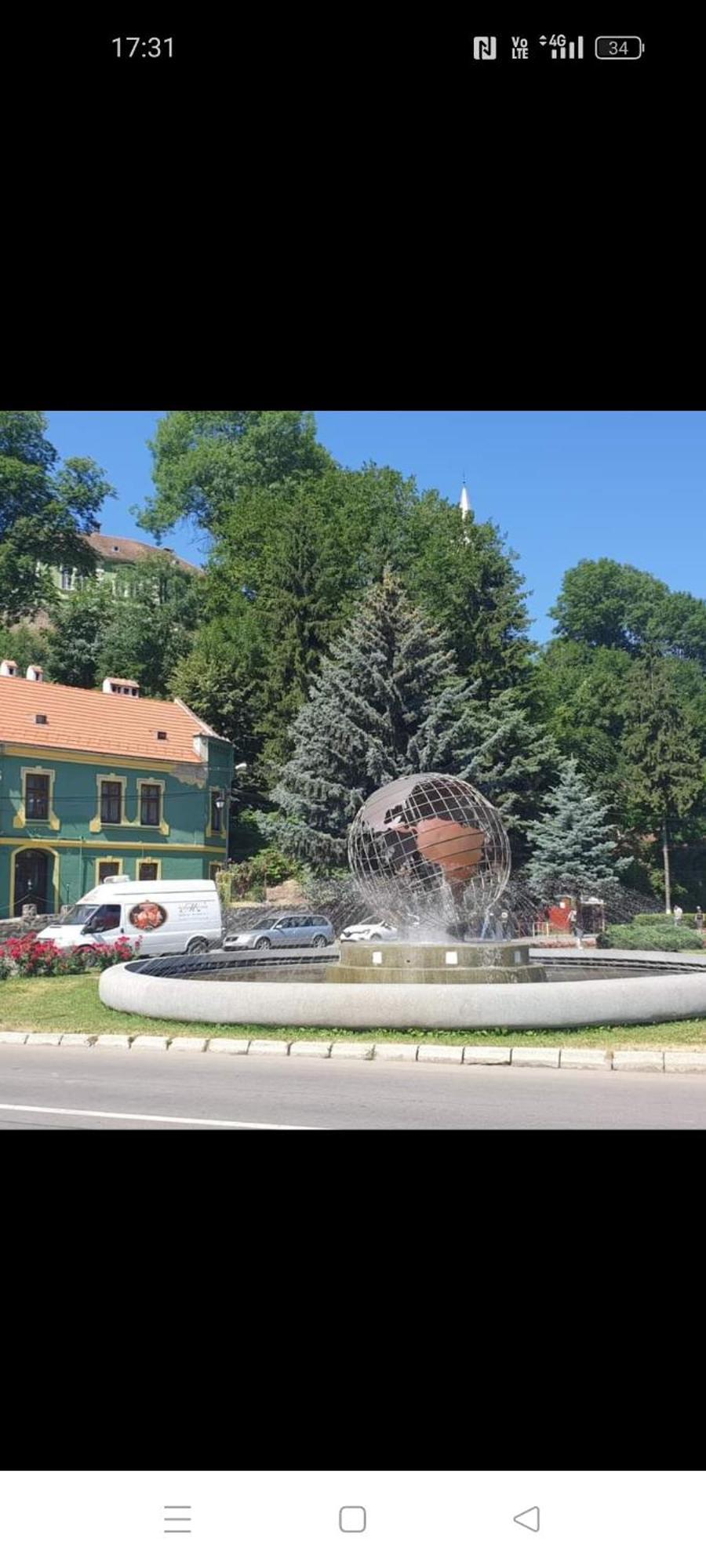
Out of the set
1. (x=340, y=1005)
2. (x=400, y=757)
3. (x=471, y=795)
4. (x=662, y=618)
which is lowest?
(x=340, y=1005)

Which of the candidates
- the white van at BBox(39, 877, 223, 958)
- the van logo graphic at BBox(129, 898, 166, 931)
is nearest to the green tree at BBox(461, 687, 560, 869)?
the white van at BBox(39, 877, 223, 958)

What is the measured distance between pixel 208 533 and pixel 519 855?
2134 centimetres

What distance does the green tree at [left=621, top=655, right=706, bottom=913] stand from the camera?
42.3 meters

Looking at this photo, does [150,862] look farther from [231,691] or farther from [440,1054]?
[440,1054]

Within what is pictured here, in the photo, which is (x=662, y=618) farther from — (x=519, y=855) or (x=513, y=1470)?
(x=513, y=1470)

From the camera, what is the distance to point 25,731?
92.5ft

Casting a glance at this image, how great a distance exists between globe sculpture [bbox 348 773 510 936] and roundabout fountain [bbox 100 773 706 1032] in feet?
0.05

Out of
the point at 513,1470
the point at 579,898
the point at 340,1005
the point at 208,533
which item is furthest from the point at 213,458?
the point at 513,1470

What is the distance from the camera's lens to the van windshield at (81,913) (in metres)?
21.1

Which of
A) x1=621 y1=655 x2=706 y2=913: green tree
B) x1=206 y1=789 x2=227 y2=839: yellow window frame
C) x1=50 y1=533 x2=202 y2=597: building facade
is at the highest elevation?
x1=50 y1=533 x2=202 y2=597: building facade

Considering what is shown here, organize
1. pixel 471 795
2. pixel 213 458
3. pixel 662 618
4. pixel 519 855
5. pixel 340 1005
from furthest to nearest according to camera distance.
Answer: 1. pixel 662 618
2. pixel 213 458
3. pixel 519 855
4. pixel 471 795
5. pixel 340 1005

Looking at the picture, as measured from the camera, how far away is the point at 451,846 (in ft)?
45.2
